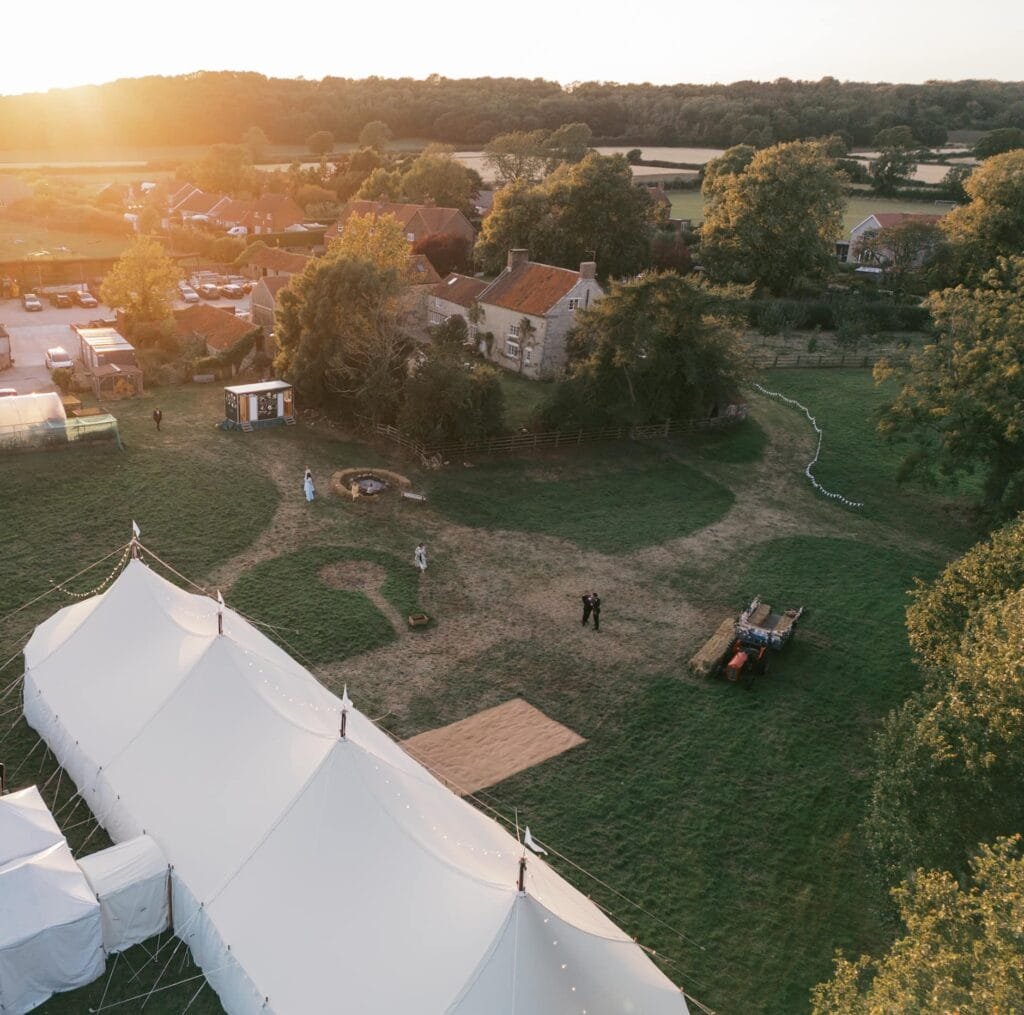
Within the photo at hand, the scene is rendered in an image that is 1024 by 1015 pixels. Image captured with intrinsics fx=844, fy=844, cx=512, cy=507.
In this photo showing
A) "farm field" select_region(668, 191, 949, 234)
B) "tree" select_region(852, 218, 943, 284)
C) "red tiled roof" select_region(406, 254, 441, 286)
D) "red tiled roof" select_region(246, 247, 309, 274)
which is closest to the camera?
"red tiled roof" select_region(406, 254, 441, 286)

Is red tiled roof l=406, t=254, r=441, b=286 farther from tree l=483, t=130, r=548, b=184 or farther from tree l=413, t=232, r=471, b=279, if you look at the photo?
tree l=483, t=130, r=548, b=184

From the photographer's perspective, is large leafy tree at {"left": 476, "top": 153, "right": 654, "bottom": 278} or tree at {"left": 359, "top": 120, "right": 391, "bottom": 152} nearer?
large leafy tree at {"left": 476, "top": 153, "right": 654, "bottom": 278}

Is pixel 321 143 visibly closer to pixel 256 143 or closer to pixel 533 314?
pixel 256 143

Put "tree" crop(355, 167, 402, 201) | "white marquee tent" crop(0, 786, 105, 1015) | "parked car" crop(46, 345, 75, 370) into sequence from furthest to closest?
"tree" crop(355, 167, 402, 201), "parked car" crop(46, 345, 75, 370), "white marquee tent" crop(0, 786, 105, 1015)

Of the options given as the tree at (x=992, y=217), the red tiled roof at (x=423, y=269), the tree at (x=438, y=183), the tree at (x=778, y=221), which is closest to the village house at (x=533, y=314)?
the red tiled roof at (x=423, y=269)

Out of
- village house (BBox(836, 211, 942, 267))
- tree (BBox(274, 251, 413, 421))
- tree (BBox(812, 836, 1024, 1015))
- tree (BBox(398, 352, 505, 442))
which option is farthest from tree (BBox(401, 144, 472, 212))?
tree (BBox(812, 836, 1024, 1015))

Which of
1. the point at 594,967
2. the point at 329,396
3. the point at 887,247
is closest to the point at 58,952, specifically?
the point at 594,967

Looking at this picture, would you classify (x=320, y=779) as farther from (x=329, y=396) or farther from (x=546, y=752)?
(x=329, y=396)
